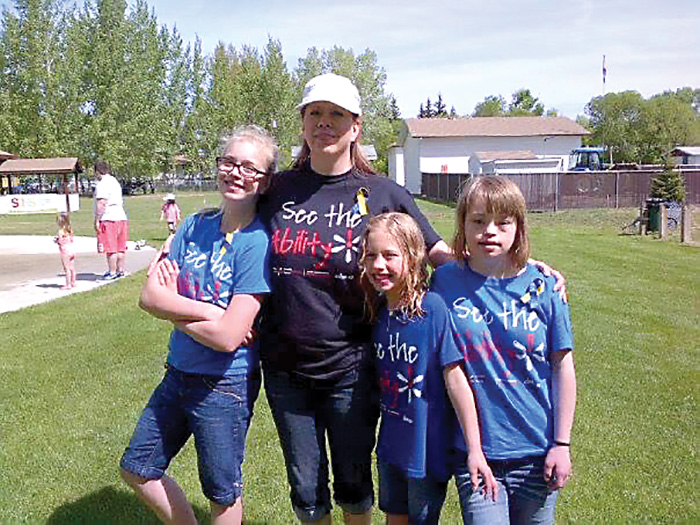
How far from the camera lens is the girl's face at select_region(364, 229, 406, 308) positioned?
8.07 feet

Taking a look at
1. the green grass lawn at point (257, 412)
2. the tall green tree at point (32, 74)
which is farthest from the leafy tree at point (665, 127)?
the green grass lawn at point (257, 412)

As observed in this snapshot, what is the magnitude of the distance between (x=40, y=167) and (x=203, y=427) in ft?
108

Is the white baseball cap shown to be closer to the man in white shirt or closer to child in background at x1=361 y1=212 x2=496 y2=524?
child in background at x1=361 y1=212 x2=496 y2=524

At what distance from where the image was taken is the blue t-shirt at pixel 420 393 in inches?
93.7

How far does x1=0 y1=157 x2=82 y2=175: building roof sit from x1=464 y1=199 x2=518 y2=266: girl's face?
31.7 metres

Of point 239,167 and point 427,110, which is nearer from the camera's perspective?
point 239,167

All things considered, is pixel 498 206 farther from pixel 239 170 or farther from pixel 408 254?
pixel 239 170

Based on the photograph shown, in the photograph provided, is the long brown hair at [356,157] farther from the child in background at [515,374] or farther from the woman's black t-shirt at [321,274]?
the child in background at [515,374]

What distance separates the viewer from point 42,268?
43.3ft

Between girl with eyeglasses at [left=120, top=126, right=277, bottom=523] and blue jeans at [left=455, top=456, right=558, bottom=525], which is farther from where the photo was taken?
girl with eyeglasses at [left=120, top=126, right=277, bottom=523]

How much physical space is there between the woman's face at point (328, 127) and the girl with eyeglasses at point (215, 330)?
0.22m

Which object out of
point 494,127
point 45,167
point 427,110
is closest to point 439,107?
point 427,110

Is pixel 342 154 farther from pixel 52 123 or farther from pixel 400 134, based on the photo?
pixel 400 134

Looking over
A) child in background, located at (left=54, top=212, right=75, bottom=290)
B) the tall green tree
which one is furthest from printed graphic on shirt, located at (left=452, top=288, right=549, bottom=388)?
the tall green tree
